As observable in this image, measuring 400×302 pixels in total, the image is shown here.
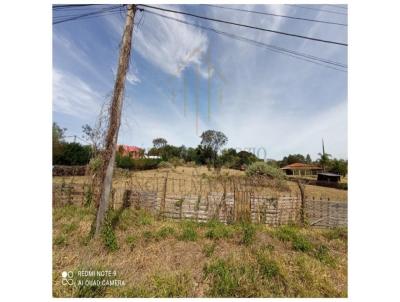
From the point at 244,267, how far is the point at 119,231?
9.24ft

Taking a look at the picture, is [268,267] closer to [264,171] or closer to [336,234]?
[336,234]

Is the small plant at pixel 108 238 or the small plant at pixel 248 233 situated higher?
the small plant at pixel 108 238

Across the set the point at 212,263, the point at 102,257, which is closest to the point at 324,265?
the point at 212,263

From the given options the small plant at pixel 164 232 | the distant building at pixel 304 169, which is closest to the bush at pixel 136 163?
the small plant at pixel 164 232

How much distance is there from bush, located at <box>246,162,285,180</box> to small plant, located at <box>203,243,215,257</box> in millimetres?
12388

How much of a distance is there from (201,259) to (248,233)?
1374 millimetres

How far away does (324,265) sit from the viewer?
3248 millimetres

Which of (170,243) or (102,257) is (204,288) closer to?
(170,243)

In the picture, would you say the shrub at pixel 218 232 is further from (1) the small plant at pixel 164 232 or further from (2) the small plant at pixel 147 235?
(2) the small plant at pixel 147 235

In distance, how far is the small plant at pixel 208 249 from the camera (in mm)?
3405

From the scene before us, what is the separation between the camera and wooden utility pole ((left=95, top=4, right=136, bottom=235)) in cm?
347

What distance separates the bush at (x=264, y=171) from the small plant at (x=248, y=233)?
1107 cm

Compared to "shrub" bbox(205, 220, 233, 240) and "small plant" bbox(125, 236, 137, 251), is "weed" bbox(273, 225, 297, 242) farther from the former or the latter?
"small plant" bbox(125, 236, 137, 251)

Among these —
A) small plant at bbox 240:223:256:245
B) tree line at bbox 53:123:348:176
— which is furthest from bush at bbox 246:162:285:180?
small plant at bbox 240:223:256:245
